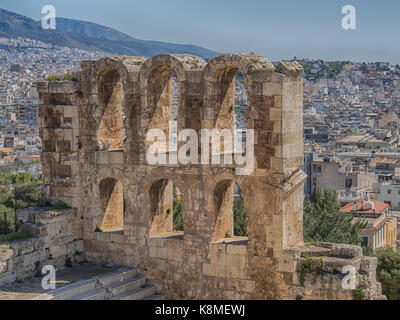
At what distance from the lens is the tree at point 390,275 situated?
96.8ft

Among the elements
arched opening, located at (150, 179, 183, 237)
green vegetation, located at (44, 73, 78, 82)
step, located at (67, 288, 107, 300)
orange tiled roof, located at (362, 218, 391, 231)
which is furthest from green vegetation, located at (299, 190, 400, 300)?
step, located at (67, 288, 107, 300)

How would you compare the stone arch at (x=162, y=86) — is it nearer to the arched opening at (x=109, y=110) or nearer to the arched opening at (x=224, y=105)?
the arched opening at (x=224, y=105)

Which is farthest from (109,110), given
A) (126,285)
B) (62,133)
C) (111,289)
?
(111,289)

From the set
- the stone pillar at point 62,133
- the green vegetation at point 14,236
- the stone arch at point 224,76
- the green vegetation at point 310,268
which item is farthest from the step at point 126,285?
the stone arch at point 224,76

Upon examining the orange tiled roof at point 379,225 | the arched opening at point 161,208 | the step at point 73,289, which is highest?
the arched opening at point 161,208

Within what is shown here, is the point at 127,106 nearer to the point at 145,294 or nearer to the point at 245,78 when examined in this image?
the point at 245,78

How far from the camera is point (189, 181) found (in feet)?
60.3

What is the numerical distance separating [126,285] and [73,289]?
63.3 inches

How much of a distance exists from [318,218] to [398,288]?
6580 millimetres

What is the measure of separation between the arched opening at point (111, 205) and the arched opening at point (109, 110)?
99cm

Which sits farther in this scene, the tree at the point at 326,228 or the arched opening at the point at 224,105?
the tree at the point at 326,228

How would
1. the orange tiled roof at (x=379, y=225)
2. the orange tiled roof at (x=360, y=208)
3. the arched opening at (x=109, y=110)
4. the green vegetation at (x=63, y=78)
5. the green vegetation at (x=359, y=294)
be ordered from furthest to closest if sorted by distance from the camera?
the orange tiled roof at (x=360, y=208) < the orange tiled roof at (x=379, y=225) < the green vegetation at (x=63, y=78) < the arched opening at (x=109, y=110) < the green vegetation at (x=359, y=294)

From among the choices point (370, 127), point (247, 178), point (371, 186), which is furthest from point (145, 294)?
point (370, 127)

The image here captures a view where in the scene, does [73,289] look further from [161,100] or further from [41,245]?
[161,100]
